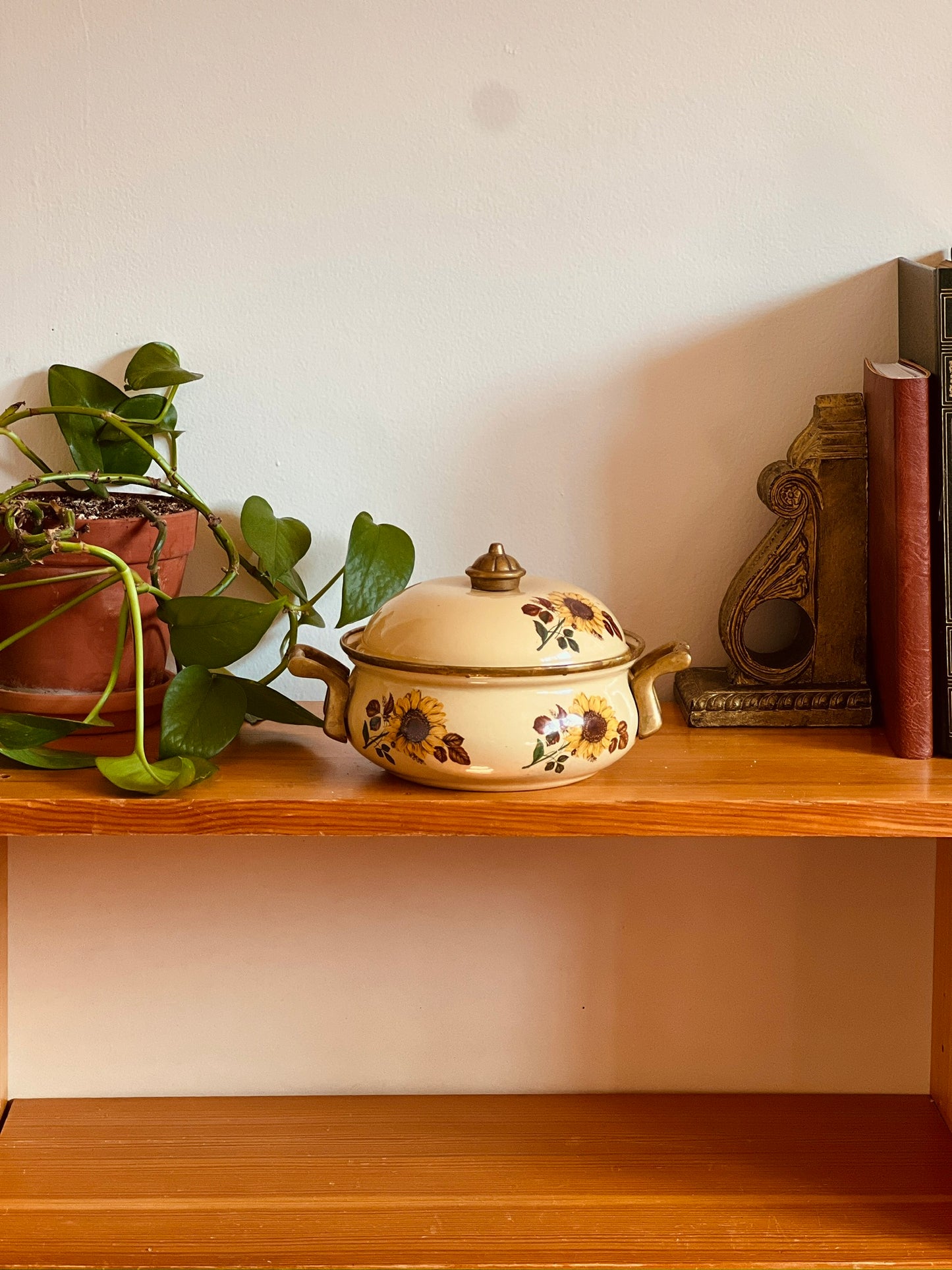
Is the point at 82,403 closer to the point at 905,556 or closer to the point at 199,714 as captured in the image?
the point at 199,714

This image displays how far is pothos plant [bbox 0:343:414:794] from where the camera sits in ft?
2.32

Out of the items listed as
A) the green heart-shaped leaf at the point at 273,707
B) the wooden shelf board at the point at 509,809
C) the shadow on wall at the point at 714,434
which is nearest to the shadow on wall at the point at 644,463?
the shadow on wall at the point at 714,434

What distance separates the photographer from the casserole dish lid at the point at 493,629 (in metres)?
0.66

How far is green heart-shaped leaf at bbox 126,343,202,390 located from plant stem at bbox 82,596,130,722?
0.17 metres

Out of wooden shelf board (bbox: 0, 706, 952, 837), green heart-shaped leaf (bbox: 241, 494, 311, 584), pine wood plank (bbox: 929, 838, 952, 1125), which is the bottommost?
pine wood plank (bbox: 929, 838, 952, 1125)

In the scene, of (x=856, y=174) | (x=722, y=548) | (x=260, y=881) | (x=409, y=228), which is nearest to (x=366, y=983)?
(x=260, y=881)

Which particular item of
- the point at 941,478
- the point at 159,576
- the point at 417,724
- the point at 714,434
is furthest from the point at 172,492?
the point at 941,478

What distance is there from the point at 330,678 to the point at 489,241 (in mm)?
348

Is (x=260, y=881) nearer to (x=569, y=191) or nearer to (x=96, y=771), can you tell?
(x=96, y=771)

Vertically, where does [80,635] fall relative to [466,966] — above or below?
above

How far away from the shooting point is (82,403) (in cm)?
82

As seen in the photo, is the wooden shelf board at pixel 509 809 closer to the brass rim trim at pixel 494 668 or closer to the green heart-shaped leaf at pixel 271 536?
A: the brass rim trim at pixel 494 668

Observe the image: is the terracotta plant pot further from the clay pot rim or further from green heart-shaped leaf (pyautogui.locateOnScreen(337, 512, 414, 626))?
green heart-shaped leaf (pyautogui.locateOnScreen(337, 512, 414, 626))

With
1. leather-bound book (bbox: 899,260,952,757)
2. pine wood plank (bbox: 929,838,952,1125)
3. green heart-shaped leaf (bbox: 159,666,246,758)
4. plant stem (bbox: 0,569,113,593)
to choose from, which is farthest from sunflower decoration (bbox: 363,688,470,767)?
pine wood plank (bbox: 929,838,952,1125)
